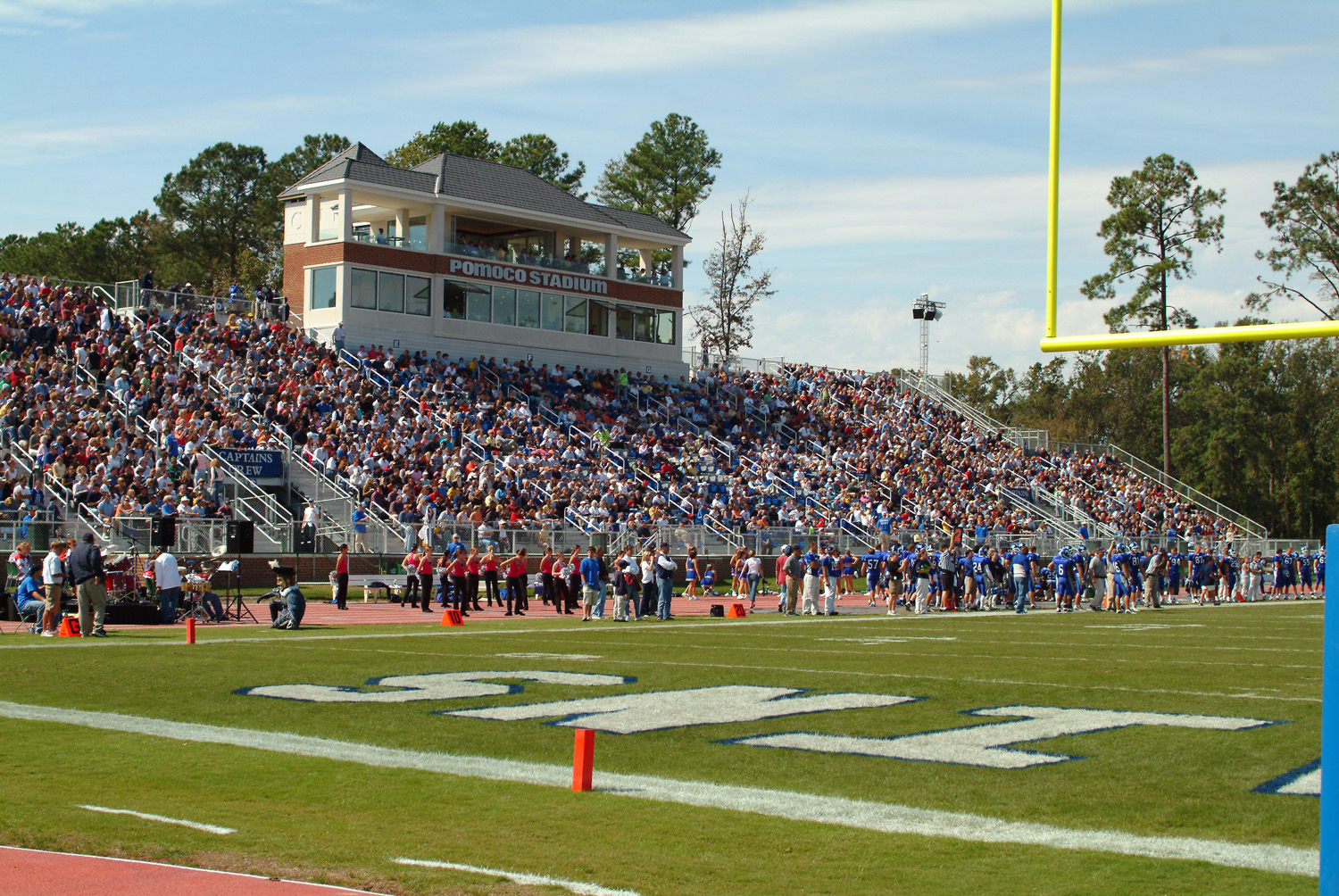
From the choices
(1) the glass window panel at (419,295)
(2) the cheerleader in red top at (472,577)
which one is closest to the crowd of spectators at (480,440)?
(1) the glass window panel at (419,295)

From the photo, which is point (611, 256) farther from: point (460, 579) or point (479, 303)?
point (460, 579)

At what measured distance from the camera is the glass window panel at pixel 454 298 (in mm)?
43125

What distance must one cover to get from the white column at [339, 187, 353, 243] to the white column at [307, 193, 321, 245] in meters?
1.11

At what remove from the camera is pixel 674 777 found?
9.14 meters

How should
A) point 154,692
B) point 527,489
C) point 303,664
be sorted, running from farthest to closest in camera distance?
point 527,489 → point 303,664 → point 154,692

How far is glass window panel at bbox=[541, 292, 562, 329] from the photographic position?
4534 cm

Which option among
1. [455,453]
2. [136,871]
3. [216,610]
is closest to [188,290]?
[455,453]

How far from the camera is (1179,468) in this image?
233 ft

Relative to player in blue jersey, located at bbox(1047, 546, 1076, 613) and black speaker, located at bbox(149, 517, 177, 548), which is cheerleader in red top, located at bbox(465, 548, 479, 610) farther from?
player in blue jersey, located at bbox(1047, 546, 1076, 613)

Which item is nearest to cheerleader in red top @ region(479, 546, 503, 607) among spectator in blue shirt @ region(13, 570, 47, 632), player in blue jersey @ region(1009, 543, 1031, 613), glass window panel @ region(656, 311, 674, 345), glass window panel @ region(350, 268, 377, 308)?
spectator in blue shirt @ region(13, 570, 47, 632)

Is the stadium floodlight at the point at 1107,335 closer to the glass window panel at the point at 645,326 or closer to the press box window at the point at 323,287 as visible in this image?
the press box window at the point at 323,287

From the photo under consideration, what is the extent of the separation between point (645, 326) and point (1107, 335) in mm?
41459

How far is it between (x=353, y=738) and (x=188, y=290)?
30384mm

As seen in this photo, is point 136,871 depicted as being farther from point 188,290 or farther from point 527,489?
point 188,290
